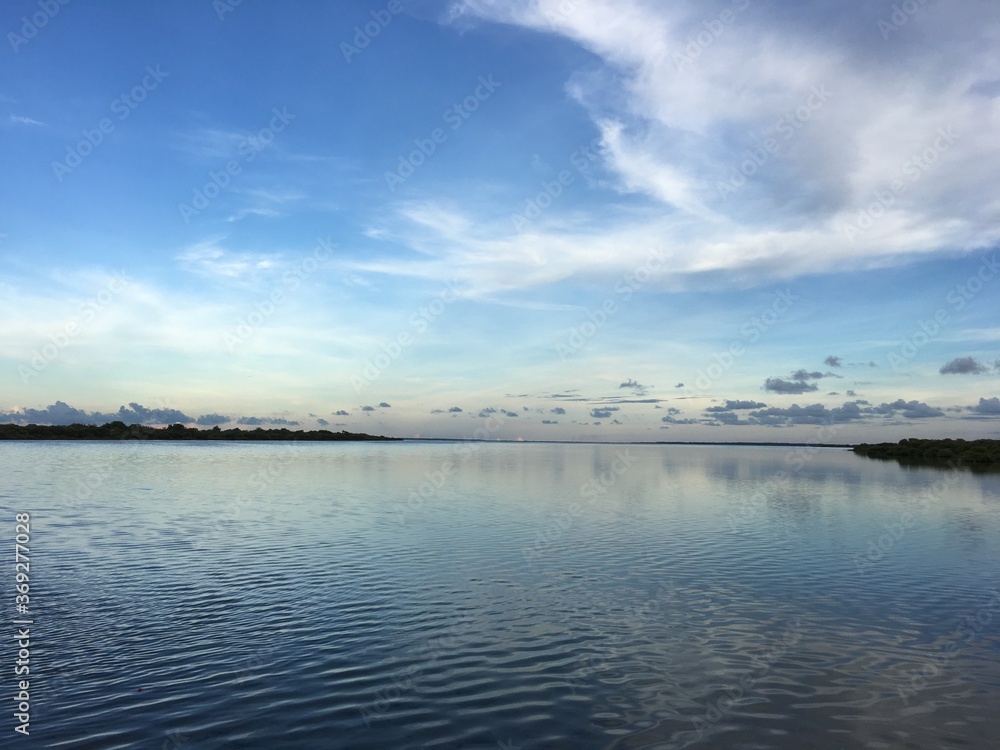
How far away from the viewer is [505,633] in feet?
58.3

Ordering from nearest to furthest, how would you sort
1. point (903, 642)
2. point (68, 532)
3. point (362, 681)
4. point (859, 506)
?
point (362, 681)
point (903, 642)
point (68, 532)
point (859, 506)

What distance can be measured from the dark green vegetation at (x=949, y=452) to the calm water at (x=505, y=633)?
111 m

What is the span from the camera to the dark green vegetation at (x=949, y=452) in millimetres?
127062

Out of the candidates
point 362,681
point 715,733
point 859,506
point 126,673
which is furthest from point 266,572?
point 859,506

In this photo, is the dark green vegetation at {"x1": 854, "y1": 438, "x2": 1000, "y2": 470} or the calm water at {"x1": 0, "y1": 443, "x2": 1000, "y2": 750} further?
the dark green vegetation at {"x1": 854, "y1": 438, "x2": 1000, "y2": 470}

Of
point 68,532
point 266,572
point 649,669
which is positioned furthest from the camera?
point 68,532

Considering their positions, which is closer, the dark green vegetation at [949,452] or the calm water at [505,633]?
the calm water at [505,633]

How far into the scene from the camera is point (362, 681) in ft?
46.6

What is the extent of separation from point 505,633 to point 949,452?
16596 cm

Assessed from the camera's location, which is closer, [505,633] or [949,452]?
[505,633]

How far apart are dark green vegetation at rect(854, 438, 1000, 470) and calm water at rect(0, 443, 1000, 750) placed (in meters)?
111

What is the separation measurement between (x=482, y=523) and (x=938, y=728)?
94.2 feet

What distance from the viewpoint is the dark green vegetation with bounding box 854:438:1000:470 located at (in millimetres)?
127062

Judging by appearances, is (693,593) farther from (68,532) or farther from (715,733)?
(68,532)
